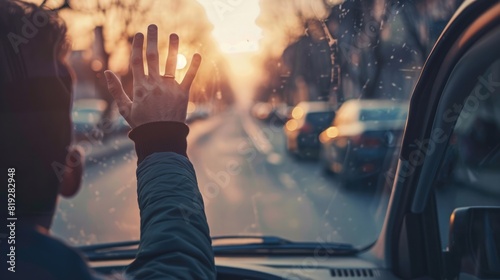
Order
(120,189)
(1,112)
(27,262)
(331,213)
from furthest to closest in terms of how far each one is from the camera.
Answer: (331,213)
(120,189)
(1,112)
(27,262)

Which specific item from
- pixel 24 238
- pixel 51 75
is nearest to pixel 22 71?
pixel 51 75

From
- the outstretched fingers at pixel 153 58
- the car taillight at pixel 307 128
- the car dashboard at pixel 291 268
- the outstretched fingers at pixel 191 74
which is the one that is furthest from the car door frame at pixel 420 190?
the car taillight at pixel 307 128

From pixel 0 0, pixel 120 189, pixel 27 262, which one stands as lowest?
pixel 120 189

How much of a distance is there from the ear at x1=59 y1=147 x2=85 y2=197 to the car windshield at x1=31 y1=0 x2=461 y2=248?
5 cm

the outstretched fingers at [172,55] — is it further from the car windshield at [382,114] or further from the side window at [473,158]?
the car windshield at [382,114]

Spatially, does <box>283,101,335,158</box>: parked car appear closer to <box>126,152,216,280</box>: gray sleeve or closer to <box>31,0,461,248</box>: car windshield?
<box>31,0,461,248</box>: car windshield

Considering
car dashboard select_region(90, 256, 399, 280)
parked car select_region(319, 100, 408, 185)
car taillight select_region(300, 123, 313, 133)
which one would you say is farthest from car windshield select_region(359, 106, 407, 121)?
car dashboard select_region(90, 256, 399, 280)

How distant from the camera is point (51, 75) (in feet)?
4.59

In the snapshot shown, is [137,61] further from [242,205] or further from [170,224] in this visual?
[242,205]

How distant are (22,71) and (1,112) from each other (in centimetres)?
10

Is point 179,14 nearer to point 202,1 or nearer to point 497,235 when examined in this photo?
point 202,1

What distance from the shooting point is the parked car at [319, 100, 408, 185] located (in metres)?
8.75

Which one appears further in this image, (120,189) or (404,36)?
(120,189)

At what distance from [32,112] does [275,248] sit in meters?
2.37
